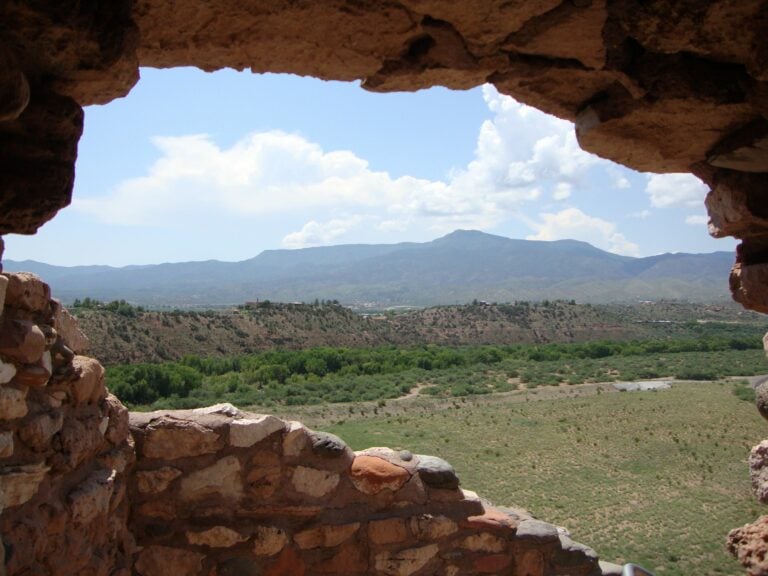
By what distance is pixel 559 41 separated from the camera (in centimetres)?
205

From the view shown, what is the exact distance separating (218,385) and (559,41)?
2451 centimetres

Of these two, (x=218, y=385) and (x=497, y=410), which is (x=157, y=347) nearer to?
(x=218, y=385)

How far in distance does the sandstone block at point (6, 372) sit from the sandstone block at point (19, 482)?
1.04 feet

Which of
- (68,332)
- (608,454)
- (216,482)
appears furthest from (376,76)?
(608,454)

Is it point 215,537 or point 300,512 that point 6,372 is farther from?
point 300,512

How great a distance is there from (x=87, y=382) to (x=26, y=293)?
0.51 meters

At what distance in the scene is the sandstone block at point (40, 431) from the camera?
7.89 ft

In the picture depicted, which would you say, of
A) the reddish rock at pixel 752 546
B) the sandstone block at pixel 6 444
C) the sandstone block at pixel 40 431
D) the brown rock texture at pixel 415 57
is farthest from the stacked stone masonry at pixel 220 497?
the reddish rock at pixel 752 546

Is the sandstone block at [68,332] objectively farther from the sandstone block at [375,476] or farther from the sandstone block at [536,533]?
the sandstone block at [536,533]

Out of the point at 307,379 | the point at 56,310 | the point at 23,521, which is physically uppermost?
the point at 56,310

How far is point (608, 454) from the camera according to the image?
16875 mm

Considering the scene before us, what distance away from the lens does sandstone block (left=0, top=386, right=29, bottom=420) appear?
2.28 m

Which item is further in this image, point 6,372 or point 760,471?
point 760,471

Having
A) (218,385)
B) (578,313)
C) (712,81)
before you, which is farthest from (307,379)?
(578,313)
